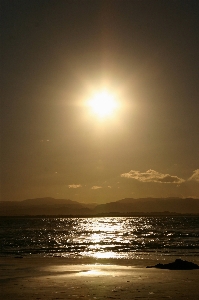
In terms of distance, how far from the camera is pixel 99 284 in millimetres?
24641

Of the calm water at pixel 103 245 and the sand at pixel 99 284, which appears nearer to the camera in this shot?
the sand at pixel 99 284

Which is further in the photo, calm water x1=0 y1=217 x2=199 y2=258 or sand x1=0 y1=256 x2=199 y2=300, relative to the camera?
calm water x1=0 y1=217 x2=199 y2=258

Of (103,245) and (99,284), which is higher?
(103,245)

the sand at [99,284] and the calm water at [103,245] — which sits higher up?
the calm water at [103,245]

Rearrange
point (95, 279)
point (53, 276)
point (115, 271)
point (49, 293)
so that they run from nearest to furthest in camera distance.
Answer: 1. point (49, 293)
2. point (95, 279)
3. point (53, 276)
4. point (115, 271)

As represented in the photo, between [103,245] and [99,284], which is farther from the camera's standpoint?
[103,245]

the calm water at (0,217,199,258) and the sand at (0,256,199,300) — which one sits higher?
the calm water at (0,217,199,258)

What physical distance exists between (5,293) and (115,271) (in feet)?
36.2

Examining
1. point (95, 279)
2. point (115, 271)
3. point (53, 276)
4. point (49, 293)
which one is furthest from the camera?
point (115, 271)

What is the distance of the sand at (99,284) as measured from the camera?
2130 cm

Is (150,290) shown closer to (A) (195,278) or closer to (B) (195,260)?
(A) (195,278)

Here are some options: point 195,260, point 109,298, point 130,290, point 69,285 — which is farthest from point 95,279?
point 195,260

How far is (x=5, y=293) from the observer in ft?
73.4

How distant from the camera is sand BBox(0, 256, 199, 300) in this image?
21.3 m
